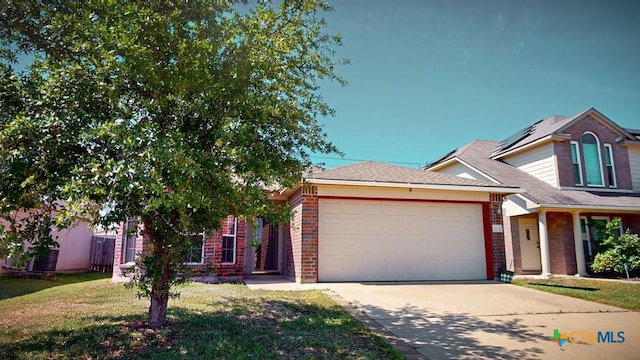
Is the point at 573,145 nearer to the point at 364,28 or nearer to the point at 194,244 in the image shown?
the point at 364,28

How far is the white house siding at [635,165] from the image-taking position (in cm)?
1611

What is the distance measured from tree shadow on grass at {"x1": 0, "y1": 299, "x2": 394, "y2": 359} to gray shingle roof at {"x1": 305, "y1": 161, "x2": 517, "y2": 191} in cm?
540

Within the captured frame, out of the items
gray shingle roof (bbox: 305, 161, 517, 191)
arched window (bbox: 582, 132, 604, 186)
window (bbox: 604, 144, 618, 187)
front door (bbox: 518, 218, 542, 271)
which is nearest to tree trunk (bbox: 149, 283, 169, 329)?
gray shingle roof (bbox: 305, 161, 517, 191)

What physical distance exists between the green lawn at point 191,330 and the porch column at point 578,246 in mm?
10751

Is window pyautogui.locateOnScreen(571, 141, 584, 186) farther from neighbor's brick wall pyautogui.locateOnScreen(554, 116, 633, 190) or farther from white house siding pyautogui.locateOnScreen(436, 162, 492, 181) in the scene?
white house siding pyautogui.locateOnScreen(436, 162, 492, 181)

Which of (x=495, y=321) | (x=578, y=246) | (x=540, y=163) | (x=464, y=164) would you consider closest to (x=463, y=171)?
(x=464, y=164)

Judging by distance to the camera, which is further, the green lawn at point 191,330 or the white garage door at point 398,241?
the white garage door at point 398,241

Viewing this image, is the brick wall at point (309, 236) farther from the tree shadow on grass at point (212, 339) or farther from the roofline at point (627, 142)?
the roofline at point (627, 142)

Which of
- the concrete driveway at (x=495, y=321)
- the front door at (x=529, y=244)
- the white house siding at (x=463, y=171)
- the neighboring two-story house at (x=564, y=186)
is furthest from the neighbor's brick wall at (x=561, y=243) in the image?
the concrete driveway at (x=495, y=321)

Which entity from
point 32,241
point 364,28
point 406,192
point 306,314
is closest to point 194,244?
point 32,241

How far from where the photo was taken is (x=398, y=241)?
11484 millimetres

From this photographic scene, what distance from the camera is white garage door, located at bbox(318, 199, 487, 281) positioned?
36.3ft

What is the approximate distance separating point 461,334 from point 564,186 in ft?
41.9

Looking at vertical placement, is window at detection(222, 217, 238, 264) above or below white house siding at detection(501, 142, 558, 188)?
below
